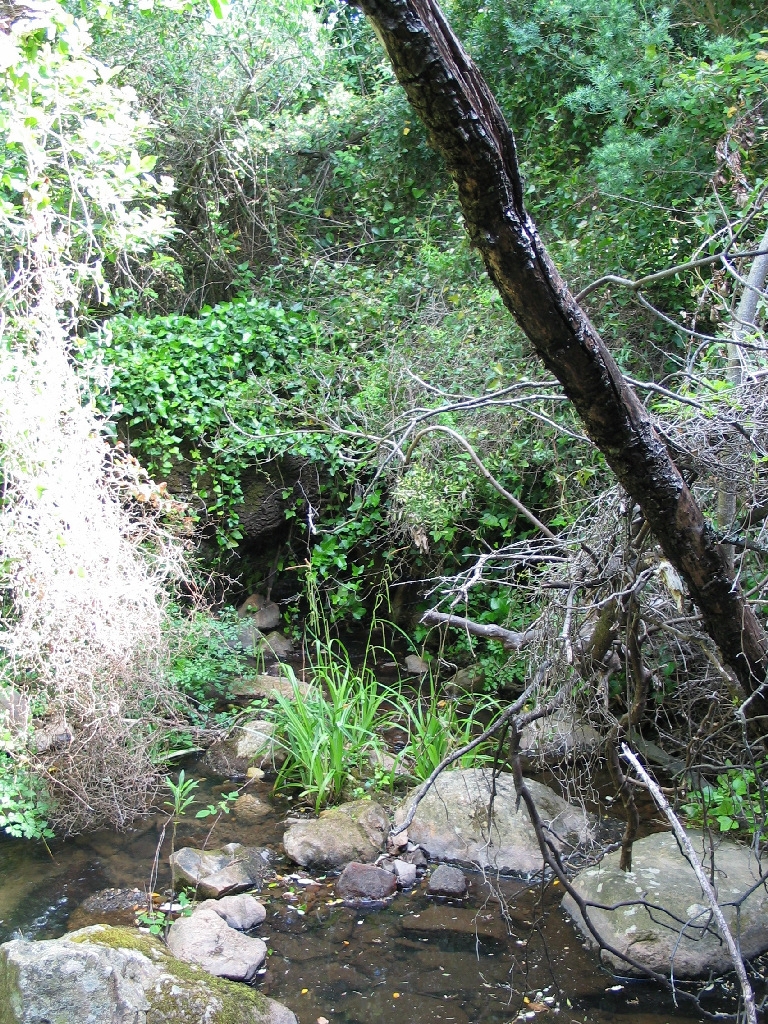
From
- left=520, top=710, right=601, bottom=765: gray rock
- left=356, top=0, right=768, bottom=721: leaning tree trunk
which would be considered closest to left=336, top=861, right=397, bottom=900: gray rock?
left=520, top=710, right=601, bottom=765: gray rock

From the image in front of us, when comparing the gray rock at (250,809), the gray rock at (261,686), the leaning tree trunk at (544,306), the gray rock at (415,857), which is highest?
the leaning tree trunk at (544,306)

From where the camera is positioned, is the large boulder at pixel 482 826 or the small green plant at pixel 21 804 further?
the large boulder at pixel 482 826

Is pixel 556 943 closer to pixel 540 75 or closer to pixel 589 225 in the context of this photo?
pixel 589 225

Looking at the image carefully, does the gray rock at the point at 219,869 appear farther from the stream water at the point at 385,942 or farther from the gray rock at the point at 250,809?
the gray rock at the point at 250,809

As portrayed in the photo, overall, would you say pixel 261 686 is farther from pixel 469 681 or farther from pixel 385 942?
pixel 385 942

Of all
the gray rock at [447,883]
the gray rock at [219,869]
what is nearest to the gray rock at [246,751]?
the gray rock at [219,869]

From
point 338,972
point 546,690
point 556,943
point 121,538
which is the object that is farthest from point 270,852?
point 546,690

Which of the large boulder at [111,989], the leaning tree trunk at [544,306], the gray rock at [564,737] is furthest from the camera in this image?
the gray rock at [564,737]

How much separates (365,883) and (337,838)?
31cm

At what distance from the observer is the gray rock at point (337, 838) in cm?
395

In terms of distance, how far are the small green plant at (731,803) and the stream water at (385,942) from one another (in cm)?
72

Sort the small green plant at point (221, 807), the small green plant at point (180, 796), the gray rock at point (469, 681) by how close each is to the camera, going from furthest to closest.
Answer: the gray rock at point (469, 681)
the small green plant at point (221, 807)
the small green plant at point (180, 796)

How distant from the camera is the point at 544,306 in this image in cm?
174

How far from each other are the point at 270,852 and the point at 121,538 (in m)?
1.73
